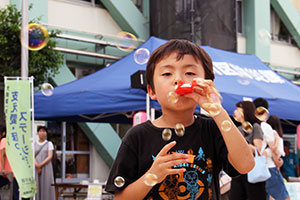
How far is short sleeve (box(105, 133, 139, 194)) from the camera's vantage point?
1.69m

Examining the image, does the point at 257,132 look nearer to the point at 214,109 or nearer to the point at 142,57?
the point at 142,57

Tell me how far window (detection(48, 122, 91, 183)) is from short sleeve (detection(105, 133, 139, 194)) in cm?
925

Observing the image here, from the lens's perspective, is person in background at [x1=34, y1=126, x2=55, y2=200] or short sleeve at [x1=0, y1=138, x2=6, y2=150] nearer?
short sleeve at [x1=0, y1=138, x2=6, y2=150]

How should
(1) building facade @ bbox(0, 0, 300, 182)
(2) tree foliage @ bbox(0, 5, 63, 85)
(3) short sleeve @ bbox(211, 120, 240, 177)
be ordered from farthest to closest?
(1) building facade @ bbox(0, 0, 300, 182)
(2) tree foliage @ bbox(0, 5, 63, 85)
(3) short sleeve @ bbox(211, 120, 240, 177)

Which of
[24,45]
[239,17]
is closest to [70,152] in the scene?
[24,45]

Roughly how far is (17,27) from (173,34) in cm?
447

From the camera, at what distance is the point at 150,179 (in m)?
1.55

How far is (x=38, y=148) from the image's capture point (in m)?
7.63

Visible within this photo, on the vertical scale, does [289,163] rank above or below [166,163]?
below

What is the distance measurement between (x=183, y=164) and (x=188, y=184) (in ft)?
0.23

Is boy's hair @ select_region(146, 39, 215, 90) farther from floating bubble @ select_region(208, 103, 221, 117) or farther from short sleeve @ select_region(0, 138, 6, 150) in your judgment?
short sleeve @ select_region(0, 138, 6, 150)

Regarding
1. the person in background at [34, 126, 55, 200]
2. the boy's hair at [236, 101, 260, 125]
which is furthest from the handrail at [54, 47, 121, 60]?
the boy's hair at [236, 101, 260, 125]

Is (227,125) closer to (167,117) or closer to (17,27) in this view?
(167,117)

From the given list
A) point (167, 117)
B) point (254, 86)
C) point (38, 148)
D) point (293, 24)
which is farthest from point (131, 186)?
point (293, 24)
